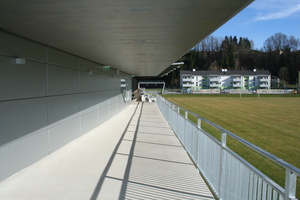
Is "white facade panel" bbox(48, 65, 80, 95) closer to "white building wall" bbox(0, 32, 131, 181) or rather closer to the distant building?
"white building wall" bbox(0, 32, 131, 181)

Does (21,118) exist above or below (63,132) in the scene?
above

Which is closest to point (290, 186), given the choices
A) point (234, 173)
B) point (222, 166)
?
point (234, 173)

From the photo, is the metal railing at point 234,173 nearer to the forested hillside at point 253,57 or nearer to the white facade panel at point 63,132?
the white facade panel at point 63,132

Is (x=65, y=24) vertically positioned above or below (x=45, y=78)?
above

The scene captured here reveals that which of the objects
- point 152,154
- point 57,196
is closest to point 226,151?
point 57,196

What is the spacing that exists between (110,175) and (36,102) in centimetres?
263

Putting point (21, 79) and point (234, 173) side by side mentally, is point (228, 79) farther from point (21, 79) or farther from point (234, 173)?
point (234, 173)

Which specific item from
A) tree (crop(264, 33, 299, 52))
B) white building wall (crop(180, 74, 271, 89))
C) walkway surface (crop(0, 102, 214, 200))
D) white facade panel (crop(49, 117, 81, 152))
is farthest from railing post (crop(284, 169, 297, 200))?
tree (crop(264, 33, 299, 52))

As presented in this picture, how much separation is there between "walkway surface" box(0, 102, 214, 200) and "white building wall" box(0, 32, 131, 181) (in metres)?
0.39

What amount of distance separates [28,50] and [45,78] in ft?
3.18

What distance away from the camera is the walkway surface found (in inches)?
159

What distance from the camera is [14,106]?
195 inches

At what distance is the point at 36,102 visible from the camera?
577cm

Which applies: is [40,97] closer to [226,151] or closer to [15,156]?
[15,156]
